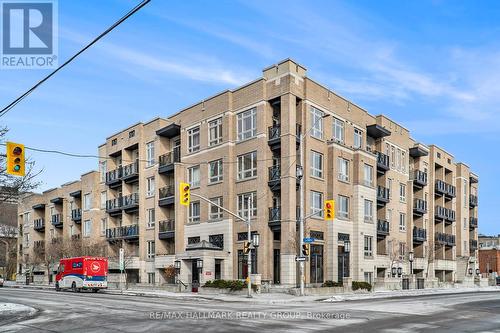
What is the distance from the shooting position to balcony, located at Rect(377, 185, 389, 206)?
53.3m

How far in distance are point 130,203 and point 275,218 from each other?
21.8m

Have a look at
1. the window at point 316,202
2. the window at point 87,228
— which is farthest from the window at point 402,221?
the window at point 87,228

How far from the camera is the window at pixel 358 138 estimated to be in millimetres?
51656

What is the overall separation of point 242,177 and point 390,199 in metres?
19.1

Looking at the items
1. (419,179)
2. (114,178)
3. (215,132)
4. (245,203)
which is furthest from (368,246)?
(114,178)

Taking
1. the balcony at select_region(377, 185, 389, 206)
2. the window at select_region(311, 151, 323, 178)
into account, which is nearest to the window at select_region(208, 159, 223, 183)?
the window at select_region(311, 151, 323, 178)

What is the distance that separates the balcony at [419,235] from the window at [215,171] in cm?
2669

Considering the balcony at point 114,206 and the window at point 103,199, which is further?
the window at point 103,199

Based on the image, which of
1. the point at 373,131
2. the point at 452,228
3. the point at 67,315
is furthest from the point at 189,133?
the point at 452,228

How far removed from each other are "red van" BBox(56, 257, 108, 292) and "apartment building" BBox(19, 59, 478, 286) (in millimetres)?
6728

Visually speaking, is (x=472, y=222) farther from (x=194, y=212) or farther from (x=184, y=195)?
(x=184, y=195)

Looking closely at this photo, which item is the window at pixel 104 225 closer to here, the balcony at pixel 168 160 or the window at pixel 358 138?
the balcony at pixel 168 160

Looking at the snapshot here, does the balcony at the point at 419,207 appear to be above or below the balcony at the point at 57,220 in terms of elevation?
above

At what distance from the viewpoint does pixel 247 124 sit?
149ft
